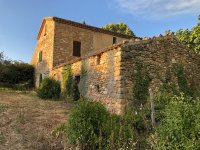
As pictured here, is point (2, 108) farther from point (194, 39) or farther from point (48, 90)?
point (194, 39)

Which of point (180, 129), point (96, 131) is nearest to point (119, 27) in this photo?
point (96, 131)

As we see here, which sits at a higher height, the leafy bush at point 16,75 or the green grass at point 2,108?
the leafy bush at point 16,75

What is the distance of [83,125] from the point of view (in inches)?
360

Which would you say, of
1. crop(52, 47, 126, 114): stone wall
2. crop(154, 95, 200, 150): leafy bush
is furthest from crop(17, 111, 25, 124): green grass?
crop(154, 95, 200, 150): leafy bush

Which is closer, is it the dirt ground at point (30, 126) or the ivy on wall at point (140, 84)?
the dirt ground at point (30, 126)

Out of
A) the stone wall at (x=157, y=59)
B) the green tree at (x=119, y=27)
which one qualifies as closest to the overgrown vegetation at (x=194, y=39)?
the stone wall at (x=157, y=59)

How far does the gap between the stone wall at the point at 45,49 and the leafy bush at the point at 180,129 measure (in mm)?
15757

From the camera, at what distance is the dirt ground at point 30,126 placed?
30.5ft

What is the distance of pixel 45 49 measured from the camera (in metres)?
24.8

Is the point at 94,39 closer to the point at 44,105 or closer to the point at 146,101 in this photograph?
the point at 44,105

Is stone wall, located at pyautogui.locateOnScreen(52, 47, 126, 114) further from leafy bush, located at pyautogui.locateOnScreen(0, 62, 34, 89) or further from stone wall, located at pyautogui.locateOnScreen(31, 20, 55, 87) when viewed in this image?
leafy bush, located at pyautogui.locateOnScreen(0, 62, 34, 89)

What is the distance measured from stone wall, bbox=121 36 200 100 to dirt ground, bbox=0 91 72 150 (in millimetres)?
3019

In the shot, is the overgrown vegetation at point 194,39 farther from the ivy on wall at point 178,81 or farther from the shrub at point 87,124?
the shrub at point 87,124

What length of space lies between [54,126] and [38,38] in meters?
18.6
